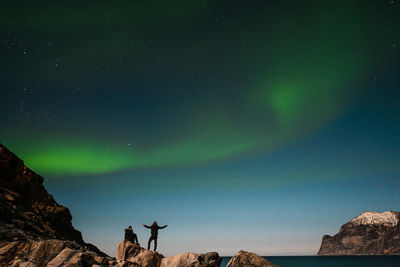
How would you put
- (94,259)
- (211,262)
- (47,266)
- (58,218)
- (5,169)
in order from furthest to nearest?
(58,218)
(5,169)
(211,262)
(94,259)
(47,266)

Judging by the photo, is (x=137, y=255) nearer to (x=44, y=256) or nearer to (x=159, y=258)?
(x=159, y=258)

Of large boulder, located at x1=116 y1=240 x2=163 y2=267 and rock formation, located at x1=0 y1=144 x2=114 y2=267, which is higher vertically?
rock formation, located at x1=0 y1=144 x2=114 y2=267

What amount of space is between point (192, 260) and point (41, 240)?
39.7ft

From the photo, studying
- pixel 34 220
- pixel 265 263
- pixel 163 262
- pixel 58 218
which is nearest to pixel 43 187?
pixel 58 218

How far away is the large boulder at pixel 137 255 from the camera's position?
1931 centimetres

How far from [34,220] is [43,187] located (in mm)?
7485

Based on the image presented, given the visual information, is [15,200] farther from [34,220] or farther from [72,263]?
[72,263]

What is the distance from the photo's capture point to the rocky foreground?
1645 centimetres

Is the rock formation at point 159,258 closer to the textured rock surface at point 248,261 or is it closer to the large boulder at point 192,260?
the large boulder at point 192,260

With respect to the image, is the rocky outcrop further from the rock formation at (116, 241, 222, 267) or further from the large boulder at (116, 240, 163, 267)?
the large boulder at (116, 240, 163, 267)

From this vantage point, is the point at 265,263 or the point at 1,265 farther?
the point at 265,263

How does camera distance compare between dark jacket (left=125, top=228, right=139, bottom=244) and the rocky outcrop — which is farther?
dark jacket (left=125, top=228, right=139, bottom=244)

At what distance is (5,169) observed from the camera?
95.0ft

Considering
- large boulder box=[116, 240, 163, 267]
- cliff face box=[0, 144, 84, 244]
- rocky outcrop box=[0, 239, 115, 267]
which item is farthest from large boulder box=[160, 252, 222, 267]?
cliff face box=[0, 144, 84, 244]
